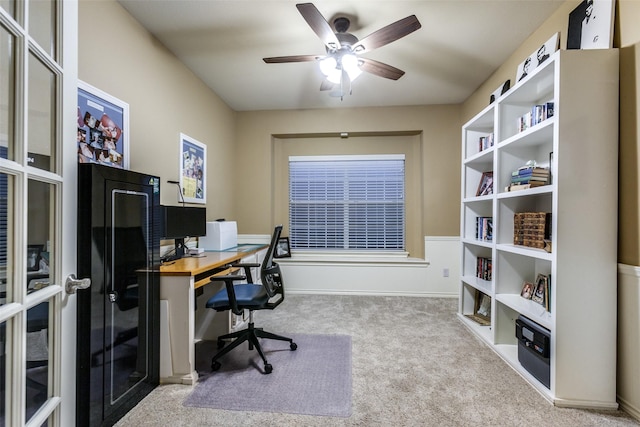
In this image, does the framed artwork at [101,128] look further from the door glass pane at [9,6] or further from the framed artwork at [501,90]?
the framed artwork at [501,90]

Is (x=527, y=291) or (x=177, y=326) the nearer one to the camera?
(x=177, y=326)

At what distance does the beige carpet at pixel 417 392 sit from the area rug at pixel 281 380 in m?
0.06

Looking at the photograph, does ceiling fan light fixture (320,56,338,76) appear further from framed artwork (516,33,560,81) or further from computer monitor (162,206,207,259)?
computer monitor (162,206,207,259)

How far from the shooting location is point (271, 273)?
2.20 metres

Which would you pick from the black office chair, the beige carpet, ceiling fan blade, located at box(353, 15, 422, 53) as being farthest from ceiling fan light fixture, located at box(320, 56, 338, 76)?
the beige carpet

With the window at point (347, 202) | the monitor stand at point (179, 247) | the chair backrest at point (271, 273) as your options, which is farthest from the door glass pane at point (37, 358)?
the window at point (347, 202)

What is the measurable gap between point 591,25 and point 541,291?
1.82m

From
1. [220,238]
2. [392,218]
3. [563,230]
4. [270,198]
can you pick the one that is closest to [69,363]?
[220,238]

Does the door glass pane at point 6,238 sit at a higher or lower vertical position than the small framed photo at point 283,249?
higher

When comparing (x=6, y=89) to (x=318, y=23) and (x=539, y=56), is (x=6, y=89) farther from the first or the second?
(x=539, y=56)

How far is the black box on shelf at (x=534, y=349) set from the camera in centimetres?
173

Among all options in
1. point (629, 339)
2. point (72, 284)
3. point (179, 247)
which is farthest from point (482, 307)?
point (72, 284)

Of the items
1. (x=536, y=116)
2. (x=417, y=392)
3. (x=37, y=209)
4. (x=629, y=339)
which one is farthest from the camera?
(x=536, y=116)

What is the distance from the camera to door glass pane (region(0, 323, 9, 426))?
71 cm
